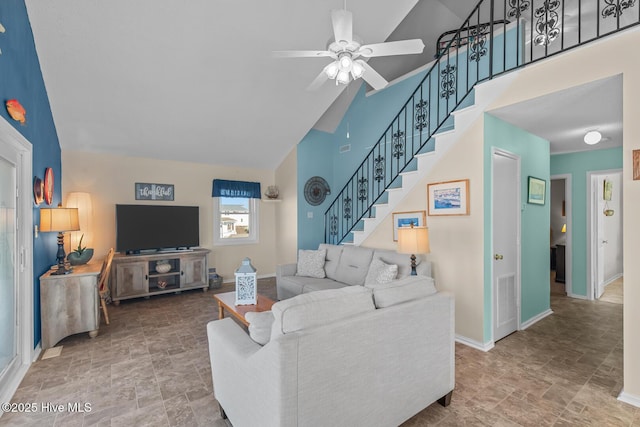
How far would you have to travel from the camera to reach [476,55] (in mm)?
3533

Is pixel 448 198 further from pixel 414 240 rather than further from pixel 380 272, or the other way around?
pixel 380 272

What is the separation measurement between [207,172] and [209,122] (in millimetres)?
1380

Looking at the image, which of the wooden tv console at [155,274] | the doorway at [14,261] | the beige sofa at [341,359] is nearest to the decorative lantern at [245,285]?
the beige sofa at [341,359]

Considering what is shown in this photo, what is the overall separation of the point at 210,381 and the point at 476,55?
14.3 ft

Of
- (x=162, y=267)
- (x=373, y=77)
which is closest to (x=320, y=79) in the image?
(x=373, y=77)

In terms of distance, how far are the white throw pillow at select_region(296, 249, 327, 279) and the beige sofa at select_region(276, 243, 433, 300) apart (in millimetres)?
Answer: 47

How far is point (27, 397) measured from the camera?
2334 mm

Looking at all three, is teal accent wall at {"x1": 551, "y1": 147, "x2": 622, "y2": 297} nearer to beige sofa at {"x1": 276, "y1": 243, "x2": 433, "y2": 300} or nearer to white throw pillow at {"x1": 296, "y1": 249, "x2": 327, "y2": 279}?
beige sofa at {"x1": 276, "y1": 243, "x2": 433, "y2": 300}

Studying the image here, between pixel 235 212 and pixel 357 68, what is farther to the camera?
pixel 235 212

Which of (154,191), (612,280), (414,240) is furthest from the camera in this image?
(612,280)

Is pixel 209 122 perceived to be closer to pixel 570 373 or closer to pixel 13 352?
pixel 13 352

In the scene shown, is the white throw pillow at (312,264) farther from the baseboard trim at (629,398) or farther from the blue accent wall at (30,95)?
the baseboard trim at (629,398)

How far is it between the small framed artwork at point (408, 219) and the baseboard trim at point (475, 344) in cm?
134

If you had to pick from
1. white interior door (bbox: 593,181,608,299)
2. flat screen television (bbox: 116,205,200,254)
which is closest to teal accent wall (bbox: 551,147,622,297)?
white interior door (bbox: 593,181,608,299)
